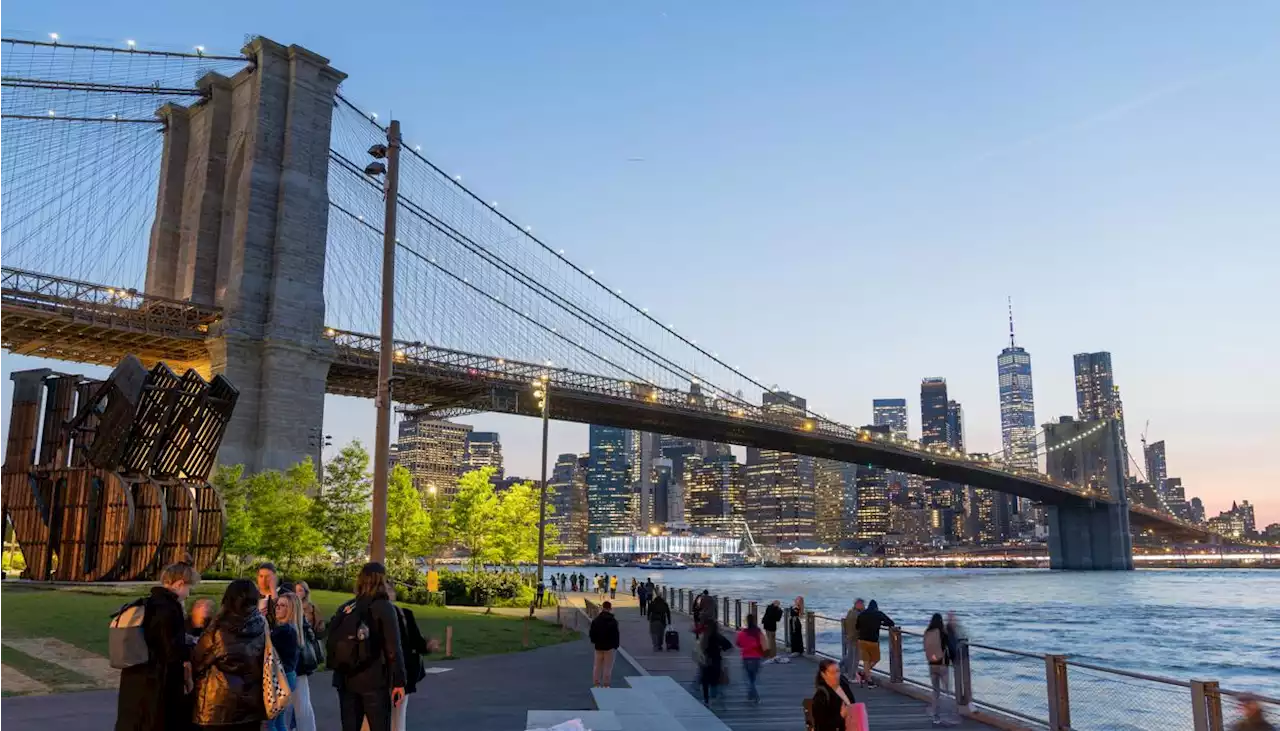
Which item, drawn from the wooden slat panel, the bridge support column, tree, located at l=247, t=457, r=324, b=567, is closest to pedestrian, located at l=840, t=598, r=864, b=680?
the wooden slat panel

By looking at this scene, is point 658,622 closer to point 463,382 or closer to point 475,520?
point 475,520

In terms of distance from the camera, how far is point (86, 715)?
12.7m

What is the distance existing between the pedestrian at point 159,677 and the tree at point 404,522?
4837cm

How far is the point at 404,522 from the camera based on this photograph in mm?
55000

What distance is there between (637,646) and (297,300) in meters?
33.7

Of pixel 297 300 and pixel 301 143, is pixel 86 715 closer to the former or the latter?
pixel 297 300

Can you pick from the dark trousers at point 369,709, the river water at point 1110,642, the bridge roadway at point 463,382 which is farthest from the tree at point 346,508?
the dark trousers at point 369,709

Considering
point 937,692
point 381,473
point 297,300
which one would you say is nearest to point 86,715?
point 381,473

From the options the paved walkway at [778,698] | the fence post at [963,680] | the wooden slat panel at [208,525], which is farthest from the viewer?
the wooden slat panel at [208,525]

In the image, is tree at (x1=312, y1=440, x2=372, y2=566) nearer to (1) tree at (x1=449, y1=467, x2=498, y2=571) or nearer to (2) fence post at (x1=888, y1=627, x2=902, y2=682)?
(1) tree at (x1=449, y1=467, x2=498, y2=571)

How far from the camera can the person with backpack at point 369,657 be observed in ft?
25.0

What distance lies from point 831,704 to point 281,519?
132ft

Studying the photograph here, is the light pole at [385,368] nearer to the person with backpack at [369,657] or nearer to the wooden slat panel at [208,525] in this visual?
the person with backpack at [369,657]

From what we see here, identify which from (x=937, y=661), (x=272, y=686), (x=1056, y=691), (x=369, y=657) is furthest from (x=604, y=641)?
(x=272, y=686)
